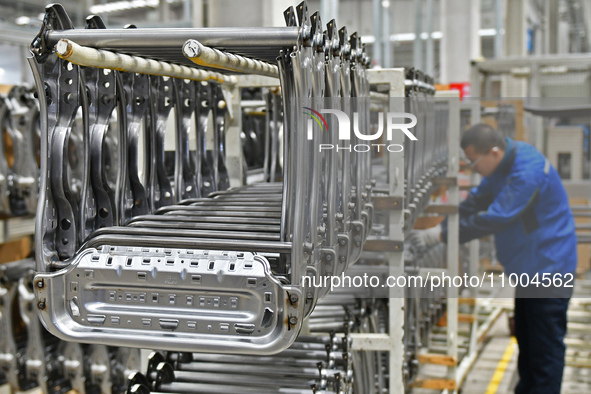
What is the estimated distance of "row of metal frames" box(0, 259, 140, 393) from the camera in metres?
3.79

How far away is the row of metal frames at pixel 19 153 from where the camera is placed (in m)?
4.18

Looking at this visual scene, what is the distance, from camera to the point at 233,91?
3350mm

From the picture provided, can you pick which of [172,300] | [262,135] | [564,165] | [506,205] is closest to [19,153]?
[262,135]

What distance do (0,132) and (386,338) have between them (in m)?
2.72

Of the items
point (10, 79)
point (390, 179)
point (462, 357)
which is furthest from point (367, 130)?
point (10, 79)

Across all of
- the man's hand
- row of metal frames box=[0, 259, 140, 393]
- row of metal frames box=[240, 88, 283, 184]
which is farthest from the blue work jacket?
row of metal frames box=[0, 259, 140, 393]

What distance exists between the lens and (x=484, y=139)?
12.4 ft

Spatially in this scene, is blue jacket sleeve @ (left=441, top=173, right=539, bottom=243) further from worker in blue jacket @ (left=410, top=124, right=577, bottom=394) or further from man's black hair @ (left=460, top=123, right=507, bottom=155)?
man's black hair @ (left=460, top=123, right=507, bottom=155)

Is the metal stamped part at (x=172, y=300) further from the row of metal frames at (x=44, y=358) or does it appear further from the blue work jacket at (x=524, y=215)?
the blue work jacket at (x=524, y=215)

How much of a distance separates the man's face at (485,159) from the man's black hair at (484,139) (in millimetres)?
19

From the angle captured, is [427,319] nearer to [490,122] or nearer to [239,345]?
[490,122]

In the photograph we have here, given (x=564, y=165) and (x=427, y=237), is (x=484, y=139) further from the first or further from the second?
(x=427, y=237)

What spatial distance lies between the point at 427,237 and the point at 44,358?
250cm

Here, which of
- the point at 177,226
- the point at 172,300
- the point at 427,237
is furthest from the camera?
the point at 427,237
